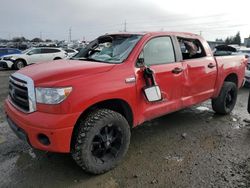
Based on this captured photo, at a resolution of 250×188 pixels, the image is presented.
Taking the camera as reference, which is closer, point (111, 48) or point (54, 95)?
point (54, 95)

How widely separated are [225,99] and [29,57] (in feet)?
48.2

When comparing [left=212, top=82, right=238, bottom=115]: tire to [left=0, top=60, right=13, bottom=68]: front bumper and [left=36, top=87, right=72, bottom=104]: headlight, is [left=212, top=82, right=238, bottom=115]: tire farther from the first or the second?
[left=0, top=60, right=13, bottom=68]: front bumper

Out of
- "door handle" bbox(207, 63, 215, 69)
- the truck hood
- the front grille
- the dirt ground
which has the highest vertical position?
the truck hood

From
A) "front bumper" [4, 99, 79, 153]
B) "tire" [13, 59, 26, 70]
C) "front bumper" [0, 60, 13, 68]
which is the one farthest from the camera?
"tire" [13, 59, 26, 70]

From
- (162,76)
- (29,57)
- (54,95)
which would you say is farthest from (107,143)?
(29,57)

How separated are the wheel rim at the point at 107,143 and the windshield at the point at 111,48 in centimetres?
99

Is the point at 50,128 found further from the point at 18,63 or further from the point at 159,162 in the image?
the point at 18,63

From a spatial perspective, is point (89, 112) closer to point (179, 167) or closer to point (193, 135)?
point (179, 167)

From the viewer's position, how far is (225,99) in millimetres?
5793

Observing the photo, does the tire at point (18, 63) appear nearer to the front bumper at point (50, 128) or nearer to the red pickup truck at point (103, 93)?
the red pickup truck at point (103, 93)

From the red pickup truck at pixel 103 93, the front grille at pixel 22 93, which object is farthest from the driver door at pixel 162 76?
the front grille at pixel 22 93

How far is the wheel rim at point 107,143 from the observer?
3.36 metres

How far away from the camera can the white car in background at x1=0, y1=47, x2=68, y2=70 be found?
16703 millimetres

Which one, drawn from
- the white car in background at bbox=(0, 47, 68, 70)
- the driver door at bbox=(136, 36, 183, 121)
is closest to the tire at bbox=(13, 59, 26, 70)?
the white car in background at bbox=(0, 47, 68, 70)
